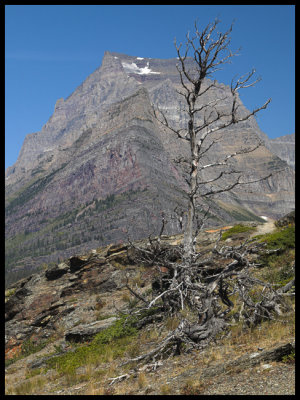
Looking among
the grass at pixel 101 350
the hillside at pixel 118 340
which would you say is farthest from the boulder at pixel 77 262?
the grass at pixel 101 350

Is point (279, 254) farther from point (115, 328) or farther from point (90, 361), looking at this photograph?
point (90, 361)

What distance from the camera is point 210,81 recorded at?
45.6ft

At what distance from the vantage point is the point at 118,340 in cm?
1438

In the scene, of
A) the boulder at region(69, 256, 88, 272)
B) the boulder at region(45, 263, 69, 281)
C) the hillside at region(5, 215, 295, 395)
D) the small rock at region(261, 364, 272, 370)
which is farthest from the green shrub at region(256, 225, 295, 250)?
the boulder at region(45, 263, 69, 281)

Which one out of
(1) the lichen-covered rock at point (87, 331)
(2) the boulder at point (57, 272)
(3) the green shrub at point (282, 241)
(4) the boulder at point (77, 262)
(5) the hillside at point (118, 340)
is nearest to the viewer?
(5) the hillside at point (118, 340)

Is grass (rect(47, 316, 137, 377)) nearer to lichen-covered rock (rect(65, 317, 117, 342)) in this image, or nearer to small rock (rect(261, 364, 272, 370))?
lichen-covered rock (rect(65, 317, 117, 342))

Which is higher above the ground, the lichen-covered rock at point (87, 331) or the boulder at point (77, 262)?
the boulder at point (77, 262)

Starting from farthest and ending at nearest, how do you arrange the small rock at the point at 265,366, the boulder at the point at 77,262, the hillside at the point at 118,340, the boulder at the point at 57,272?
the boulder at the point at 57,272
the boulder at the point at 77,262
the hillside at the point at 118,340
the small rock at the point at 265,366

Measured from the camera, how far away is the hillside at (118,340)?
26.6 feet

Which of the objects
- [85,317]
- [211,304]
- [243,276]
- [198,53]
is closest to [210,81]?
[198,53]

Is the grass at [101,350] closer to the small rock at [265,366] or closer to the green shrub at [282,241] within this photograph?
the small rock at [265,366]

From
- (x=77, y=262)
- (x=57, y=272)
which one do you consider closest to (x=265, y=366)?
(x=77, y=262)

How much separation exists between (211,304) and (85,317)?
10941 mm

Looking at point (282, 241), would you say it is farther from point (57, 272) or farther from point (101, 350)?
point (57, 272)
